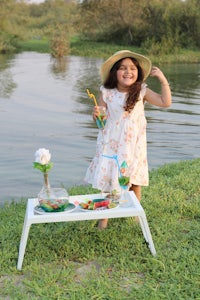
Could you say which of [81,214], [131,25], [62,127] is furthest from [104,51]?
[81,214]

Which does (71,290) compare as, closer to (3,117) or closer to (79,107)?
(3,117)

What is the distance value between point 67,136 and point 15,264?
6007 millimetres

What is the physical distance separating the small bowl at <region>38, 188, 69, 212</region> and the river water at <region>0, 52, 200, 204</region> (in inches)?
94.4

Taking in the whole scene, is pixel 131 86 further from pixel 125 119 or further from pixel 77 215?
pixel 77 215

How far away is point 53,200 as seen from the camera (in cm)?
355

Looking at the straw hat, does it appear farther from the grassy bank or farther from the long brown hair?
the grassy bank

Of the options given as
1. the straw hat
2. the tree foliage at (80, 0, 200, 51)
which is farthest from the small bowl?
the tree foliage at (80, 0, 200, 51)

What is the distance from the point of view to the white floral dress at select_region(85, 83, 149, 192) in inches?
158

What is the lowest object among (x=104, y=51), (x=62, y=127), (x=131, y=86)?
(x=104, y=51)

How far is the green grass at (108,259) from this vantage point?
10.5 ft

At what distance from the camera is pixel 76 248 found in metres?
3.79

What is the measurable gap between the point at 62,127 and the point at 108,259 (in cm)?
701

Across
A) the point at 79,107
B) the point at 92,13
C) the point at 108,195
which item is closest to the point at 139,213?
the point at 108,195

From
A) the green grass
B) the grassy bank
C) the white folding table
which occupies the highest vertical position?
the white folding table
